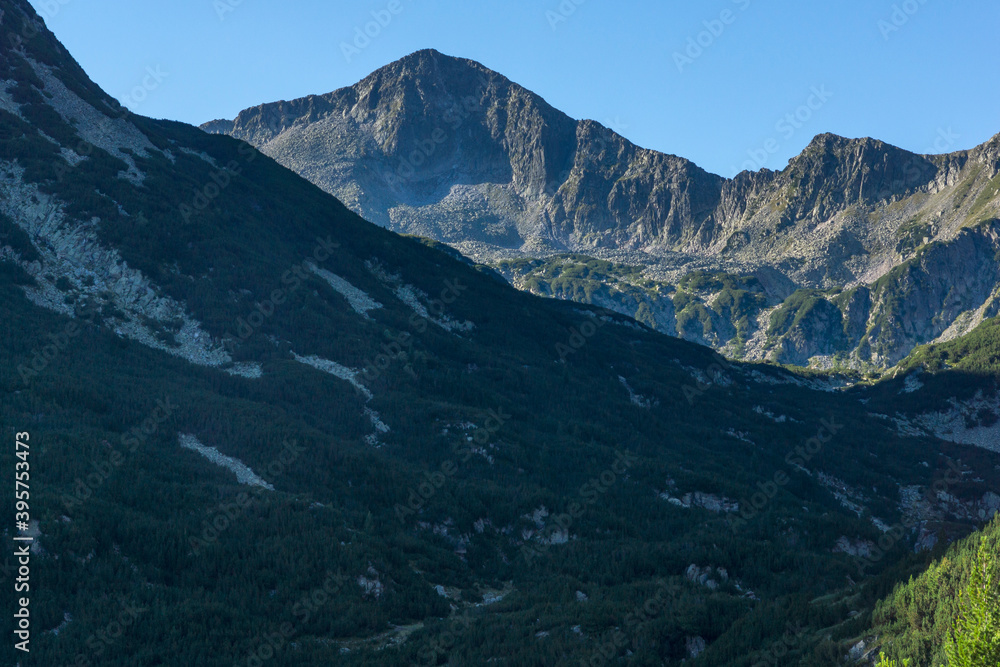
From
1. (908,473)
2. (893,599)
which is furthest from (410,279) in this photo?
(893,599)

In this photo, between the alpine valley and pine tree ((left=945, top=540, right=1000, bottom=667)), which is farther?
the alpine valley

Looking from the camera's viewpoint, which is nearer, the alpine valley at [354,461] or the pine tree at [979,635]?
the pine tree at [979,635]

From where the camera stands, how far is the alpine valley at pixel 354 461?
33.6 meters

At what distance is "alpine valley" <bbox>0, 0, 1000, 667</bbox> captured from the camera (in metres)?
33.6

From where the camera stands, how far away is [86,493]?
41.5 m

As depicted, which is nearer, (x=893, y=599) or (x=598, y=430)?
(x=893, y=599)

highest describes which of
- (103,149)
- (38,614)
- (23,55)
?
(23,55)

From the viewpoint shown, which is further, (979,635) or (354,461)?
(354,461)

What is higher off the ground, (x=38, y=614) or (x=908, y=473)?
(x=908, y=473)

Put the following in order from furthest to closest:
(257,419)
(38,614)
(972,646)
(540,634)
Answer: (257,419)
(540,634)
(38,614)
(972,646)

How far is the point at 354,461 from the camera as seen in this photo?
58.9 m

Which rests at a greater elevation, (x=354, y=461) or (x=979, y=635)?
(x=979, y=635)

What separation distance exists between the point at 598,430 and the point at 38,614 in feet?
202

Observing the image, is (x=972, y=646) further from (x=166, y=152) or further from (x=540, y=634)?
(x=166, y=152)
